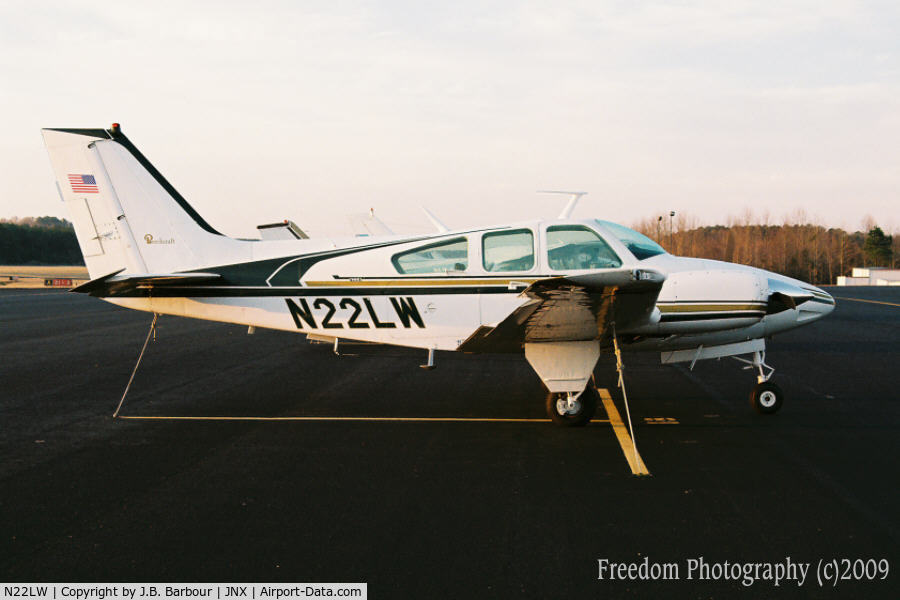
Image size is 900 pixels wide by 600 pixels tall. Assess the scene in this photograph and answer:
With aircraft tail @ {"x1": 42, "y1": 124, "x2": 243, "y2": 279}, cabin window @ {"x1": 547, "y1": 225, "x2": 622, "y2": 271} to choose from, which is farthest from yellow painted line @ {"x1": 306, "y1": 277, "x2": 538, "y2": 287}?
aircraft tail @ {"x1": 42, "y1": 124, "x2": 243, "y2": 279}

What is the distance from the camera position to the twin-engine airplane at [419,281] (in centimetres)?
766

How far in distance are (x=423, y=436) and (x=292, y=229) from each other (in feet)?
37.5

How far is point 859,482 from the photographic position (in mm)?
5559

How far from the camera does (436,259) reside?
8039 millimetres

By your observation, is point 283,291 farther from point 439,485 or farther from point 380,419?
point 439,485

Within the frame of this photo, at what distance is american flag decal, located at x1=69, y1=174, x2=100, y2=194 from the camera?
8.32 metres

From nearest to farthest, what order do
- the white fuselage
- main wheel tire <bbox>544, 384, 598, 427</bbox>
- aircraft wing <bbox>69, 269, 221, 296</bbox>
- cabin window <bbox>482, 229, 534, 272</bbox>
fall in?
main wheel tire <bbox>544, 384, 598, 427</bbox>, the white fuselage, cabin window <bbox>482, 229, 534, 272</bbox>, aircraft wing <bbox>69, 269, 221, 296</bbox>

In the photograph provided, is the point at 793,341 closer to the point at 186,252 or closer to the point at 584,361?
the point at 584,361

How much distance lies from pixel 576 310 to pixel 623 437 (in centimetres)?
160

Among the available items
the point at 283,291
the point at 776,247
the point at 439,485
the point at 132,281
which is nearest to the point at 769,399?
the point at 439,485

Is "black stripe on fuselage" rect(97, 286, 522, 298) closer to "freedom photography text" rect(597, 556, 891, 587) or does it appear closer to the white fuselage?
the white fuselage

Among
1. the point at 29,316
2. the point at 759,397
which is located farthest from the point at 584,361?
the point at 29,316

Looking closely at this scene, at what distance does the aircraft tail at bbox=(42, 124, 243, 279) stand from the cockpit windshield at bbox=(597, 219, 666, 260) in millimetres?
4794

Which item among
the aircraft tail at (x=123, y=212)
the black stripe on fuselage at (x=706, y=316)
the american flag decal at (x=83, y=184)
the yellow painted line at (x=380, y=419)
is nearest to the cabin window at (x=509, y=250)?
the black stripe on fuselage at (x=706, y=316)
